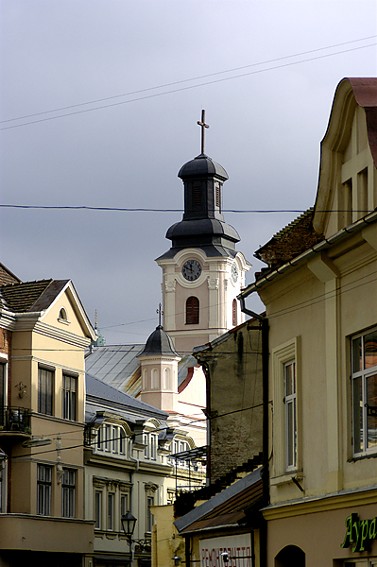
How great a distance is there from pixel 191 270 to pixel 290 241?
9198 centimetres

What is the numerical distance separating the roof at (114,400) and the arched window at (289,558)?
3258 centimetres

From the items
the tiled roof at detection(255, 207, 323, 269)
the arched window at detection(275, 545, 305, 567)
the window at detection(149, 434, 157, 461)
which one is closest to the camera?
the arched window at detection(275, 545, 305, 567)

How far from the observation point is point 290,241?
21.9 meters

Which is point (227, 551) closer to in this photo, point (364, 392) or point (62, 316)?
point (364, 392)

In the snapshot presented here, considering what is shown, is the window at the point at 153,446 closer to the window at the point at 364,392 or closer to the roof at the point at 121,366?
the roof at the point at 121,366

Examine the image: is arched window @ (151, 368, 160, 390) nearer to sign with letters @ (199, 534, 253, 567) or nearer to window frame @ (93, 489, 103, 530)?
window frame @ (93, 489, 103, 530)

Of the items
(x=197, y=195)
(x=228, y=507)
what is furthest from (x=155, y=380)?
(x=228, y=507)

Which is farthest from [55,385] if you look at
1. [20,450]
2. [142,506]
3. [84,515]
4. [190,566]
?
[190,566]

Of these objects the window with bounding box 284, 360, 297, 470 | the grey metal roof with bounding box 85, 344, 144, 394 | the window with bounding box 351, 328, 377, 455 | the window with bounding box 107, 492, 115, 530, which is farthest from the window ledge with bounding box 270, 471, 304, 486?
the grey metal roof with bounding box 85, 344, 144, 394

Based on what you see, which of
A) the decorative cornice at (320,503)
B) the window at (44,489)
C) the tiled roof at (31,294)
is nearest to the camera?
the decorative cornice at (320,503)

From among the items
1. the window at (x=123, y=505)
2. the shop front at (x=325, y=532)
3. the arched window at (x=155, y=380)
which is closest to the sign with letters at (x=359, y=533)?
the shop front at (x=325, y=532)

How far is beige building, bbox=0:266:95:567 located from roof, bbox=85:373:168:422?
7.03 meters

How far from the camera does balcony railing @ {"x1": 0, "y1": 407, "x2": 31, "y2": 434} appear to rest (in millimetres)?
40969

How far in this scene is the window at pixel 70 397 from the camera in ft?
147
